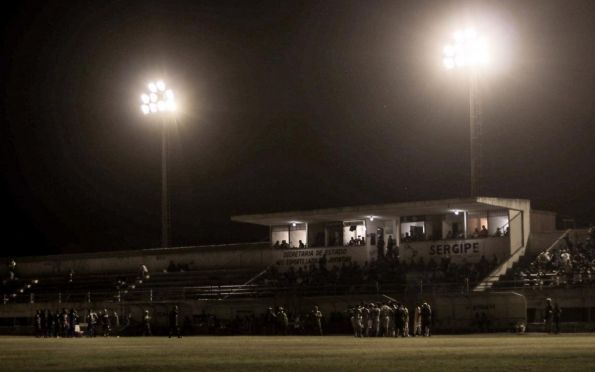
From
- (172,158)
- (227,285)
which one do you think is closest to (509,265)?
(227,285)

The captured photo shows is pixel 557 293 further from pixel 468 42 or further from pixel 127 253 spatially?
pixel 127 253

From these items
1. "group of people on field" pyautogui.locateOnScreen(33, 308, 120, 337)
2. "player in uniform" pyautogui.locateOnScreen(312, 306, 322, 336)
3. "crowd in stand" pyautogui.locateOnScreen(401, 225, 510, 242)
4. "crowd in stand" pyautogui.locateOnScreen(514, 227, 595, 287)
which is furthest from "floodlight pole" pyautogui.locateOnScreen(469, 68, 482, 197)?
"group of people on field" pyautogui.locateOnScreen(33, 308, 120, 337)

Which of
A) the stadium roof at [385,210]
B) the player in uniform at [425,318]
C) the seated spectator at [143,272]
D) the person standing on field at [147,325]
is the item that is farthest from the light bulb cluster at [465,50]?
the seated spectator at [143,272]

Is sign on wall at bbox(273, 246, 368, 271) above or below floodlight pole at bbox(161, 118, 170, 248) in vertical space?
below

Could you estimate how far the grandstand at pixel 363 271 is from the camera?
1983 inches

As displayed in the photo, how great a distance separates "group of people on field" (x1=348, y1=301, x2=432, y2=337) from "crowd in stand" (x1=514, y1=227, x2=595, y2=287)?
633cm

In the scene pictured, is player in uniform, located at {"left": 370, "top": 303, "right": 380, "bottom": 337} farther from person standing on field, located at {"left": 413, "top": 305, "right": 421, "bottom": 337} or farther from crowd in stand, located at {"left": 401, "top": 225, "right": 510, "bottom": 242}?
crowd in stand, located at {"left": 401, "top": 225, "right": 510, "bottom": 242}

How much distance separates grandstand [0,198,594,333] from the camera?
5038cm

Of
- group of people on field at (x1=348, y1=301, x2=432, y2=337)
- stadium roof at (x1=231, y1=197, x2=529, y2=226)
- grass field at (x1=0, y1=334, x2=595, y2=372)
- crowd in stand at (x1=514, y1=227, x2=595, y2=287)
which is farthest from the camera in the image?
stadium roof at (x1=231, y1=197, x2=529, y2=226)

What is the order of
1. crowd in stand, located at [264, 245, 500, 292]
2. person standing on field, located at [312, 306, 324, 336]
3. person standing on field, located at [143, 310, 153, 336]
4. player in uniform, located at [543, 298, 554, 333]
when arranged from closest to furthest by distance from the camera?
player in uniform, located at [543, 298, 554, 333]
person standing on field, located at [312, 306, 324, 336]
crowd in stand, located at [264, 245, 500, 292]
person standing on field, located at [143, 310, 153, 336]

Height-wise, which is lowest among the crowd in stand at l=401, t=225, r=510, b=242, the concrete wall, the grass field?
the grass field

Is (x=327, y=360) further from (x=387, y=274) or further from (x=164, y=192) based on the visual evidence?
(x=164, y=192)

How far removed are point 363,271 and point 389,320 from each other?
37.1 ft

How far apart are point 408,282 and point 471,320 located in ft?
21.2
